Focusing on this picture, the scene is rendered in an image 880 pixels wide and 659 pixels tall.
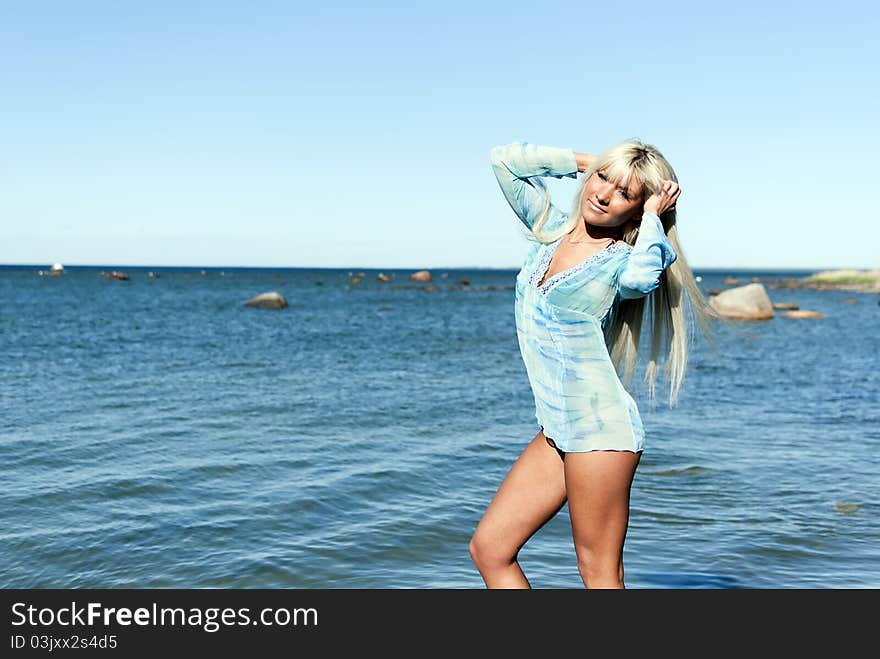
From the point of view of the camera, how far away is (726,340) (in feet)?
102

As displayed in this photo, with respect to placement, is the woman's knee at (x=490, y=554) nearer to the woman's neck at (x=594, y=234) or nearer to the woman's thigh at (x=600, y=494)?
the woman's thigh at (x=600, y=494)

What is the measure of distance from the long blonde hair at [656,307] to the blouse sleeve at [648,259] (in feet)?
0.75

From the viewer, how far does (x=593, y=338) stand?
3.24 meters

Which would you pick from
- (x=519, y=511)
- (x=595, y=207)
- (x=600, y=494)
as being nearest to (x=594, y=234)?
(x=595, y=207)

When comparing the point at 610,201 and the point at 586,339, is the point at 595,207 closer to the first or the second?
the point at 610,201

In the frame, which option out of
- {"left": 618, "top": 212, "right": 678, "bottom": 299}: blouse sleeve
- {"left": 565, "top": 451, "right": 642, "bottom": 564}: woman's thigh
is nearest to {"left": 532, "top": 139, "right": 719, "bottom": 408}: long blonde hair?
{"left": 618, "top": 212, "right": 678, "bottom": 299}: blouse sleeve

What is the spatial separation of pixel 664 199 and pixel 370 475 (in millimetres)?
6396

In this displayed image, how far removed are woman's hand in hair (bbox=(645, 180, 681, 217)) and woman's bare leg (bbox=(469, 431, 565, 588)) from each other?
99 centimetres

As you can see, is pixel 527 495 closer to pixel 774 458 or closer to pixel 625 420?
pixel 625 420

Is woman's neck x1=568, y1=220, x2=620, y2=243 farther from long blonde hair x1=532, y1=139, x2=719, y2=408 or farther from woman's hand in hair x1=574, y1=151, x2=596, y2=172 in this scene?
woman's hand in hair x1=574, y1=151, x2=596, y2=172

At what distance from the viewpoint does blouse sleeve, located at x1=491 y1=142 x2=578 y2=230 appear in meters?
3.72

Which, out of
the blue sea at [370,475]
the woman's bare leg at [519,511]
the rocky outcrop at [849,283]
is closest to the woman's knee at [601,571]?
the woman's bare leg at [519,511]
